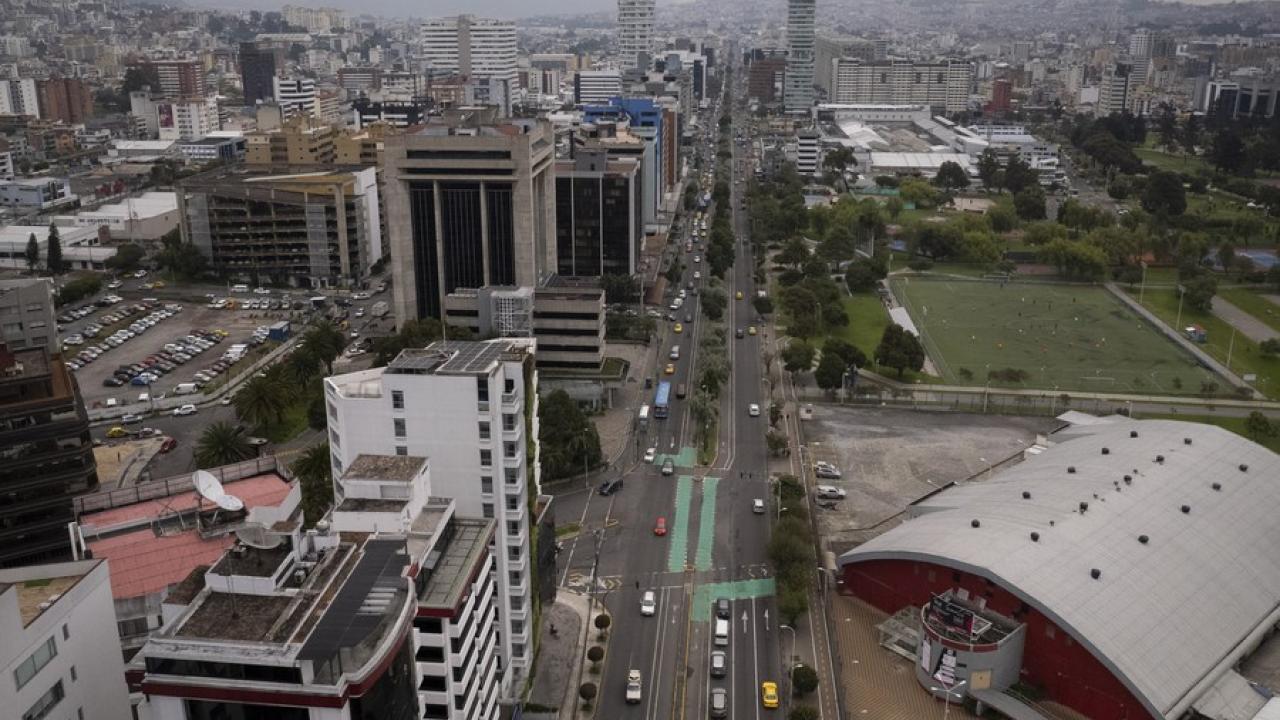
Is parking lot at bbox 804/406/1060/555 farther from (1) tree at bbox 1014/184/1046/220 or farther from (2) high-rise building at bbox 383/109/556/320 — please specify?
(1) tree at bbox 1014/184/1046/220

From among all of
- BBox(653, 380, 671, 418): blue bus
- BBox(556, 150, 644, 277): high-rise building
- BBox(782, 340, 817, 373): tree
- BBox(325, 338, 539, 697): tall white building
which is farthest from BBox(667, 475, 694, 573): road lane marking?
BBox(556, 150, 644, 277): high-rise building

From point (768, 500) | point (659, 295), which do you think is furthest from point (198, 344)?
point (768, 500)

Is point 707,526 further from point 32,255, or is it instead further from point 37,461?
point 32,255

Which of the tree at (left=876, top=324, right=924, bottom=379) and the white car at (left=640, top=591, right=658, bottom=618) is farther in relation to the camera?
the tree at (left=876, top=324, right=924, bottom=379)

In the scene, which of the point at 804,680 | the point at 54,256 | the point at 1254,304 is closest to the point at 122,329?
the point at 54,256

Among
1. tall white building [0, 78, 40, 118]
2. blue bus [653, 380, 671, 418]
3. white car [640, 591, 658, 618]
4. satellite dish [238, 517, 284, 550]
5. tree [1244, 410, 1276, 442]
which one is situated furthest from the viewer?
tall white building [0, 78, 40, 118]

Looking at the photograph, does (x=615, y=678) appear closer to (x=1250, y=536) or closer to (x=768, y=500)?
(x=768, y=500)
